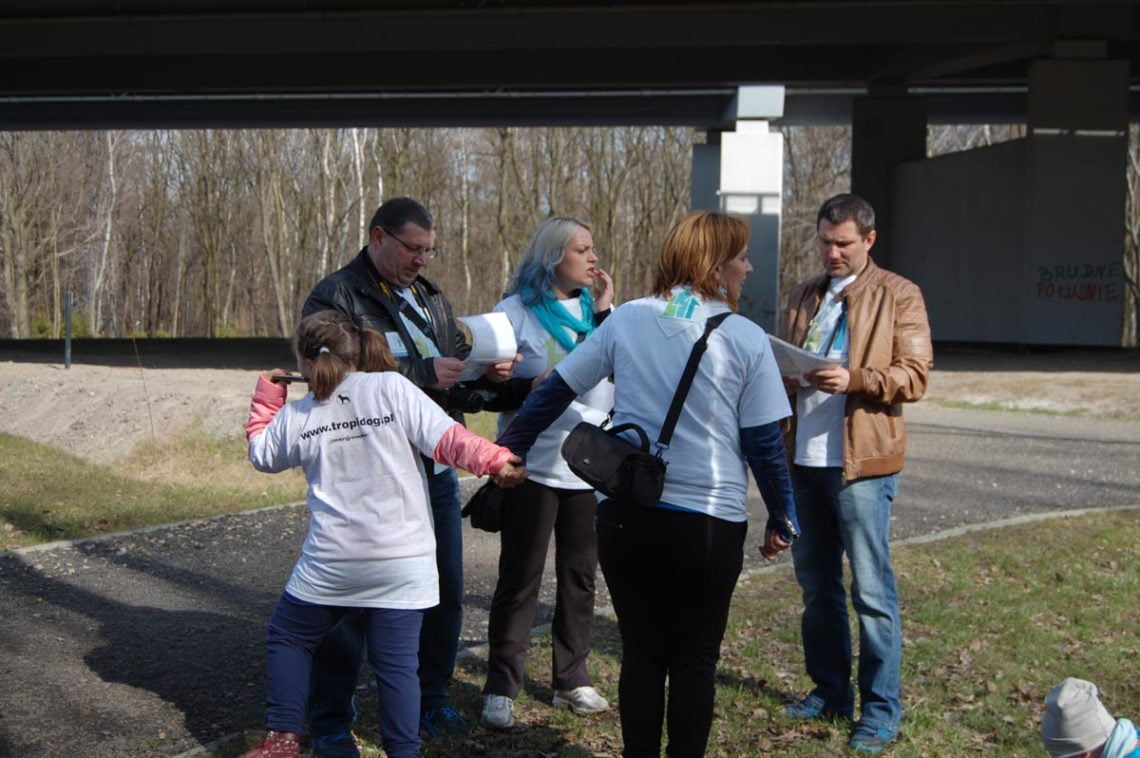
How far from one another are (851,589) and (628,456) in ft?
5.03

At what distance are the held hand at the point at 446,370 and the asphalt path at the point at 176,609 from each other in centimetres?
156

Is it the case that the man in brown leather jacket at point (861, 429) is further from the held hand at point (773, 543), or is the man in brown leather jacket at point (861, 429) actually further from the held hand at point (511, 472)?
the held hand at point (511, 472)

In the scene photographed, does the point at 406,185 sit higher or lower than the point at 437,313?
higher

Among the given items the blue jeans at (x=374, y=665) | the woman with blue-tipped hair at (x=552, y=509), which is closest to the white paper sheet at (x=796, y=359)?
the woman with blue-tipped hair at (x=552, y=509)

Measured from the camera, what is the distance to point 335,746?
173 inches

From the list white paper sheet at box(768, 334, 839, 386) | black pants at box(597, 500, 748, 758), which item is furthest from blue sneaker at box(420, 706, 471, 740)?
white paper sheet at box(768, 334, 839, 386)

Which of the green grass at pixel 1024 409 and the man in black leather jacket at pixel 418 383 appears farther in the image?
the green grass at pixel 1024 409

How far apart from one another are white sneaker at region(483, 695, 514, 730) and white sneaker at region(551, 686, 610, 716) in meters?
0.32

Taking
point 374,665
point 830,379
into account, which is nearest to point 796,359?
point 830,379

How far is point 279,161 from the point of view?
48.0 m

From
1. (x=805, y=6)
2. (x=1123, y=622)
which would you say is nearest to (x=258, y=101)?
(x=805, y=6)

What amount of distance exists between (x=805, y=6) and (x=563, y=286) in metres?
19.6

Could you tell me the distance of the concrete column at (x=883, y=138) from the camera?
29.9m

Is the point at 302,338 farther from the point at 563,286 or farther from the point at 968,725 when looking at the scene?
the point at 968,725
